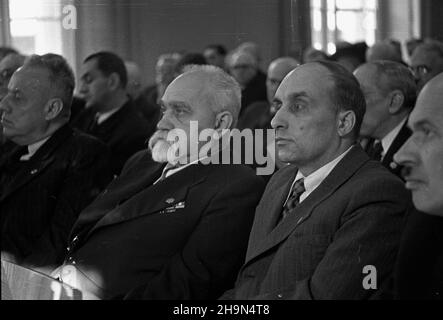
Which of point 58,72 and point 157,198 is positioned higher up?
point 58,72

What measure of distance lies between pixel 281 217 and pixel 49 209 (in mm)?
859

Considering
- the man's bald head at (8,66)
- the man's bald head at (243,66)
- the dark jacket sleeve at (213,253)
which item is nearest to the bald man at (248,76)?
the man's bald head at (243,66)

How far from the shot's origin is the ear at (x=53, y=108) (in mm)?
2670

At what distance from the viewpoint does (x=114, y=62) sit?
2.56 m

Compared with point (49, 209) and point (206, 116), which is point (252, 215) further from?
point (49, 209)

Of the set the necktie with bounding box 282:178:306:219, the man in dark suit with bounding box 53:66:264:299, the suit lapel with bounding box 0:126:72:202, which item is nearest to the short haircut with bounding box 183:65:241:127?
the man in dark suit with bounding box 53:66:264:299

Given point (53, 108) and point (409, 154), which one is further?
point (53, 108)

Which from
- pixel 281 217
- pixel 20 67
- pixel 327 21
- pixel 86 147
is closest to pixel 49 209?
pixel 86 147

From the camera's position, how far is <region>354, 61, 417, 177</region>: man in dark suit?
2.69 meters

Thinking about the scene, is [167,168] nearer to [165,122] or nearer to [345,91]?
[165,122]

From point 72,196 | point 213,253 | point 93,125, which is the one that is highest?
point 93,125

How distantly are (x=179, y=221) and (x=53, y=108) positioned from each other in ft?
2.02

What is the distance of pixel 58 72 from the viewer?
2594 millimetres

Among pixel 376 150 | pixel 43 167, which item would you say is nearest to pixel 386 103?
pixel 376 150
